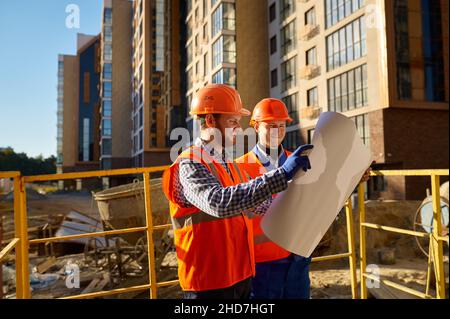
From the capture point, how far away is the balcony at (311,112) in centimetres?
1994

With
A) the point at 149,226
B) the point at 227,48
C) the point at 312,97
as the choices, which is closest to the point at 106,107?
the point at 312,97

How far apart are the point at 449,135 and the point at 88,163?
5005cm

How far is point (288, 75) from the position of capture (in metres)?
22.3

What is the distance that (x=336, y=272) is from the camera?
8492 mm

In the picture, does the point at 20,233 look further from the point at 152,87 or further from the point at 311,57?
the point at 152,87

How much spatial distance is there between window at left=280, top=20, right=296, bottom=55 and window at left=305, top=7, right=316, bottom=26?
118cm

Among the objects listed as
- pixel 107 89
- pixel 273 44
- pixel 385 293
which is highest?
pixel 107 89

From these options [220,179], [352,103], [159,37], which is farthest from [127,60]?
[220,179]

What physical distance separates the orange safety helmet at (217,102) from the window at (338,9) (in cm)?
1771

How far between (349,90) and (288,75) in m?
5.04

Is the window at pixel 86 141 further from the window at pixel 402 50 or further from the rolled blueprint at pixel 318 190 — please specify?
the rolled blueprint at pixel 318 190

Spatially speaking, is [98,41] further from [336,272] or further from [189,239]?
[189,239]

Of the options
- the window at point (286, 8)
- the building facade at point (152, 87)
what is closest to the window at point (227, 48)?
the window at point (286, 8)

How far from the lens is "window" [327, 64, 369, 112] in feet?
57.1
